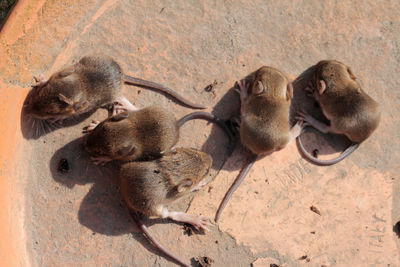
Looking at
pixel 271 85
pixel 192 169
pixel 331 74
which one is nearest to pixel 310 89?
pixel 331 74

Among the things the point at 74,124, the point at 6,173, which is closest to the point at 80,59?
the point at 74,124

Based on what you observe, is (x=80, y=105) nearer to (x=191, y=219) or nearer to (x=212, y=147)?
(x=212, y=147)

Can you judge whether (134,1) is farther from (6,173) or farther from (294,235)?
(294,235)

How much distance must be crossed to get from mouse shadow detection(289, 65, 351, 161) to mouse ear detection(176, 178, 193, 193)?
2.23 meters

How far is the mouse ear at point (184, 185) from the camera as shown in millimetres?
5055

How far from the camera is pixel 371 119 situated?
18.6 feet

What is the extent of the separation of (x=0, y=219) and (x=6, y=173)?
0.64m

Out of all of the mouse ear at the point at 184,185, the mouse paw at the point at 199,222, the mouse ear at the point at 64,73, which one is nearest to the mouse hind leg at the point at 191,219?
the mouse paw at the point at 199,222

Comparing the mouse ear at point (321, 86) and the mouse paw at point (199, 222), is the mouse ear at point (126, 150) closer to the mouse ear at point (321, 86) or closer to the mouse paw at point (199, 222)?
the mouse paw at point (199, 222)

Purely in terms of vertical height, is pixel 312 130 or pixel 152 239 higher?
pixel 312 130

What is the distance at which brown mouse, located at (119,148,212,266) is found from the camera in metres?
5.00

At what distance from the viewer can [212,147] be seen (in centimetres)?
598

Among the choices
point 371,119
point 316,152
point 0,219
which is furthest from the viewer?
point 316,152

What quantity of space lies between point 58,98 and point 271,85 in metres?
3.34
